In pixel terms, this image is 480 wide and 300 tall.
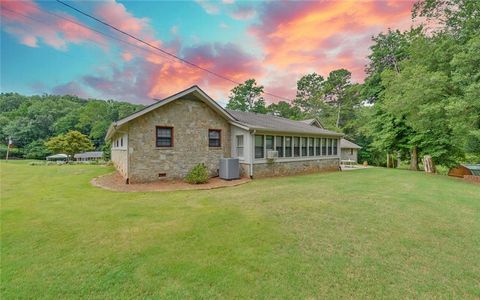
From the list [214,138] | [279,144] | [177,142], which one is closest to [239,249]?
[177,142]

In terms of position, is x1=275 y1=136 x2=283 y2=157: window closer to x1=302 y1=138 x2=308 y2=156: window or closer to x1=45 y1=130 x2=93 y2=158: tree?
x1=302 y1=138 x2=308 y2=156: window

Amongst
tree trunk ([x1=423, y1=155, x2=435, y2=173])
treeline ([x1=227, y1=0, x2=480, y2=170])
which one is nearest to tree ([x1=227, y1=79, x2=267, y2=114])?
treeline ([x1=227, y1=0, x2=480, y2=170])

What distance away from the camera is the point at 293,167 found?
46.2ft

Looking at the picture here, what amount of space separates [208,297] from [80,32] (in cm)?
1240

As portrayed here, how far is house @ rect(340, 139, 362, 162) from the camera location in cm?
2745

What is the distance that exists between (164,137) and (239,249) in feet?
26.7

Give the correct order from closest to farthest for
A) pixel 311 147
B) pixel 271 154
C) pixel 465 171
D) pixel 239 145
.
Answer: pixel 271 154 < pixel 239 145 < pixel 311 147 < pixel 465 171

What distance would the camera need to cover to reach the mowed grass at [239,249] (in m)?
2.63

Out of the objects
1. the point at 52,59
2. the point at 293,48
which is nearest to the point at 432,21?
the point at 293,48

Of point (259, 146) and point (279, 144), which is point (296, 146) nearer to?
point (279, 144)

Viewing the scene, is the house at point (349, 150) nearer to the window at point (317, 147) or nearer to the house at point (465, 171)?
the house at point (465, 171)

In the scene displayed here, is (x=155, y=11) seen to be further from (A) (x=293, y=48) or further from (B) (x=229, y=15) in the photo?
(A) (x=293, y=48)

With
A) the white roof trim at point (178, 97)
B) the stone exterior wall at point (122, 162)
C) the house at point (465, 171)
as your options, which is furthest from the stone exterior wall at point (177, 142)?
the house at point (465, 171)

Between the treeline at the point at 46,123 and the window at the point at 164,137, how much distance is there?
117ft
